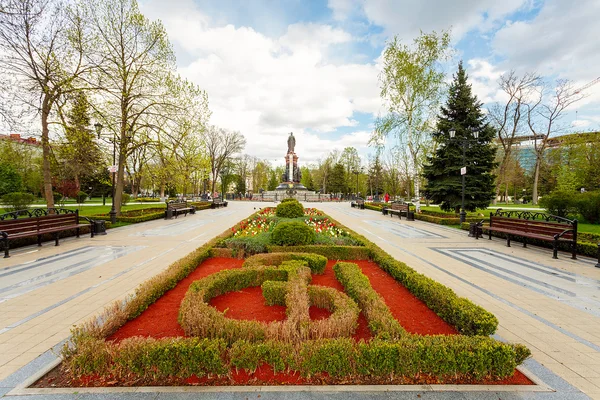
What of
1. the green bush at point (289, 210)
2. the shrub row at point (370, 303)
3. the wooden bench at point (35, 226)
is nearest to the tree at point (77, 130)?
the wooden bench at point (35, 226)

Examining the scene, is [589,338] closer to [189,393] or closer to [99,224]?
[189,393]

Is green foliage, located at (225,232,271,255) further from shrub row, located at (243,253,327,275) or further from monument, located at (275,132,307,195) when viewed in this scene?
monument, located at (275,132,307,195)

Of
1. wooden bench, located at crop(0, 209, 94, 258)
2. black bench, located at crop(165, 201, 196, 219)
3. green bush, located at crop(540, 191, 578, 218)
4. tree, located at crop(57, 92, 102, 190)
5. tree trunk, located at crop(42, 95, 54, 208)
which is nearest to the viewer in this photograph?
wooden bench, located at crop(0, 209, 94, 258)

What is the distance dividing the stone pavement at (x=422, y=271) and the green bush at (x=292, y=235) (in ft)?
9.67

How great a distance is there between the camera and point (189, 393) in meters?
2.44

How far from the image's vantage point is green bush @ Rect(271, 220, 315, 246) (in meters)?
7.49

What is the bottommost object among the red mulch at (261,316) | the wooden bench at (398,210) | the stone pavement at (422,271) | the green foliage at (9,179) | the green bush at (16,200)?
the stone pavement at (422,271)

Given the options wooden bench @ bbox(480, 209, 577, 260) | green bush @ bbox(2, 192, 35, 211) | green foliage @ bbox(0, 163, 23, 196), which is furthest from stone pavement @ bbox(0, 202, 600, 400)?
green foliage @ bbox(0, 163, 23, 196)

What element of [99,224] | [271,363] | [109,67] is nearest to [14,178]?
[109,67]

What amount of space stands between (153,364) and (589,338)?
5541mm

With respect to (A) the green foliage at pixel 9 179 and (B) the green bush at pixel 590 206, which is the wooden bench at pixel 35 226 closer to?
(B) the green bush at pixel 590 206

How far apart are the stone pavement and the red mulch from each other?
15 centimetres

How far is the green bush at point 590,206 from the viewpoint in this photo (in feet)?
43.7

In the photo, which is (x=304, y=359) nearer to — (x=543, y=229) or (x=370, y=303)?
(x=370, y=303)
